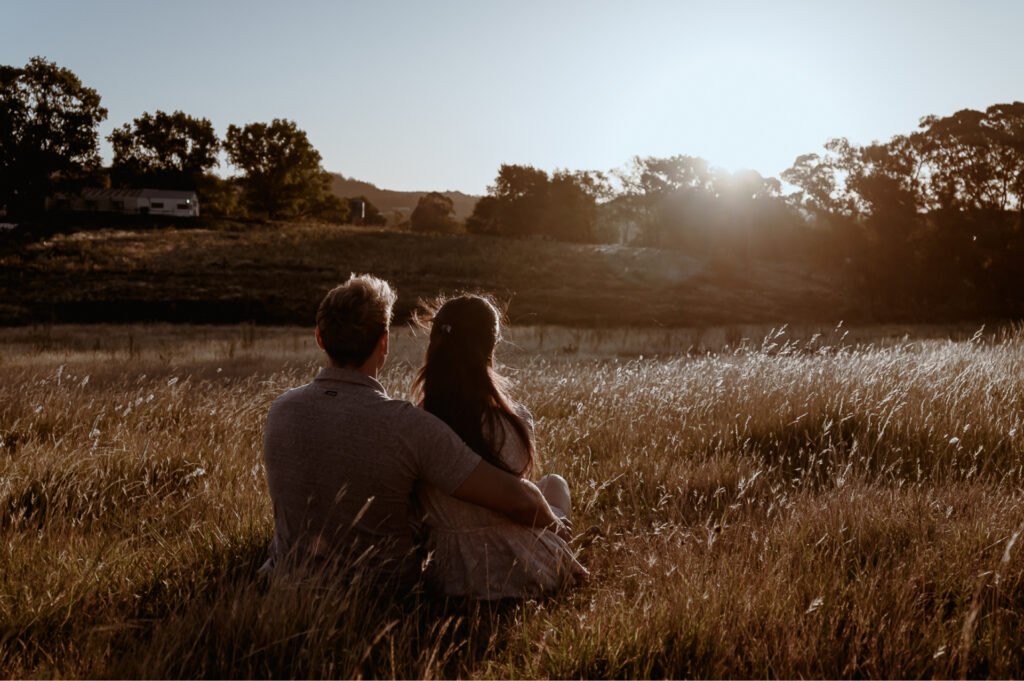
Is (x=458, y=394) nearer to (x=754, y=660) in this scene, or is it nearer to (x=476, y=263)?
(x=754, y=660)

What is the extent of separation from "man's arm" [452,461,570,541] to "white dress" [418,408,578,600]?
0.30ft

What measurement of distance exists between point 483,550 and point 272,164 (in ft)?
239

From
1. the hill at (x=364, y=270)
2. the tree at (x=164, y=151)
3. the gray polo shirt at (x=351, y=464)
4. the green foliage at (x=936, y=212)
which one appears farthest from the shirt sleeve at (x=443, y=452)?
the tree at (x=164, y=151)

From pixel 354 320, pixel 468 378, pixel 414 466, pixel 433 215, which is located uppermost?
pixel 433 215

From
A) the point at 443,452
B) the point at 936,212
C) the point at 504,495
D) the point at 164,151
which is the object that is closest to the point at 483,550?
the point at 504,495

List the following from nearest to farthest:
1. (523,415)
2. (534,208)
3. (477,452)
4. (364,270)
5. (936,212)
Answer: (477,452) < (523,415) < (936,212) < (364,270) < (534,208)

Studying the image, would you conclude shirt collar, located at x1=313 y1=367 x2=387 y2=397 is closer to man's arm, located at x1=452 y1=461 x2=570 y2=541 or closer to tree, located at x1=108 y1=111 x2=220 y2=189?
man's arm, located at x1=452 y1=461 x2=570 y2=541

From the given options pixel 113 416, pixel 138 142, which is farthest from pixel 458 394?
pixel 138 142

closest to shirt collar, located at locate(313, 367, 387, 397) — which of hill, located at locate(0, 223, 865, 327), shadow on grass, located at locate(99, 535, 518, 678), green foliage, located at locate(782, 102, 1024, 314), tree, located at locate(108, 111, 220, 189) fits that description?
shadow on grass, located at locate(99, 535, 518, 678)

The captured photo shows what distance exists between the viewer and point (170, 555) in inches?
133

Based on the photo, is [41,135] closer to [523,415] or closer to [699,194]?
[699,194]

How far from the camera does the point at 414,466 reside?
9.99ft

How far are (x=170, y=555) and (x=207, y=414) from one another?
340 centimetres

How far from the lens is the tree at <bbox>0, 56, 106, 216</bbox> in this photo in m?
53.4
